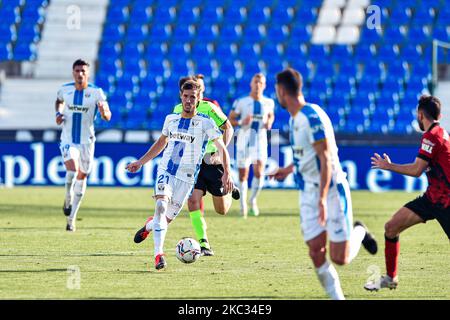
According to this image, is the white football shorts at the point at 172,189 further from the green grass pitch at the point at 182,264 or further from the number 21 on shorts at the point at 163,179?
the green grass pitch at the point at 182,264

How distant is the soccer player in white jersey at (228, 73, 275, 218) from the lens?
2012cm

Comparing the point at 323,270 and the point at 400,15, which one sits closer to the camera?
the point at 323,270

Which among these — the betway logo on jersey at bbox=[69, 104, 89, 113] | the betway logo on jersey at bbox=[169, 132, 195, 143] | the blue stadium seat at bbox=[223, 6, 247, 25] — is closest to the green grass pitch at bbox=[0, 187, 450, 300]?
the betway logo on jersey at bbox=[169, 132, 195, 143]

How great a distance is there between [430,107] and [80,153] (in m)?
7.93

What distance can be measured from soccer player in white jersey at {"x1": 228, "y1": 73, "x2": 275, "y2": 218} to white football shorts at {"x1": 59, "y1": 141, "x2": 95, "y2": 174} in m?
4.09

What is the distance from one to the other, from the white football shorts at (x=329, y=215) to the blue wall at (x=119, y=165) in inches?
675

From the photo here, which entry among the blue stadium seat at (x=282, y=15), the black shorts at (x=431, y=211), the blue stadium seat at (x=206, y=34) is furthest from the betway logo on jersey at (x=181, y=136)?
the blue stadium seat at (x=282, y=15)

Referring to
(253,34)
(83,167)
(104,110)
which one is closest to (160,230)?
(104,110)

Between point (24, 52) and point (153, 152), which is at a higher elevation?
point (24, 52)

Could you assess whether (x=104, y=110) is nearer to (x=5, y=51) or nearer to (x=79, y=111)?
(x=79, y=111)

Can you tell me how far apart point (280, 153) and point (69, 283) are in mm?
16370

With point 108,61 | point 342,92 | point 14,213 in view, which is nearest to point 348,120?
point 342,92

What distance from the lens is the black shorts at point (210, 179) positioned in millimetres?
13906

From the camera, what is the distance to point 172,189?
1195 cm
